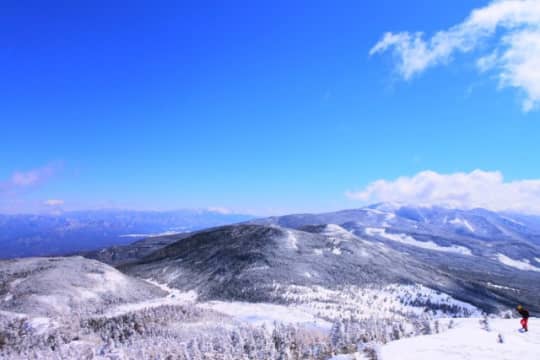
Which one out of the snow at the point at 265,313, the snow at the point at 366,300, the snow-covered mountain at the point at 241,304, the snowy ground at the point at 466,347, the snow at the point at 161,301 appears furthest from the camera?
the snow at the point at 366,300

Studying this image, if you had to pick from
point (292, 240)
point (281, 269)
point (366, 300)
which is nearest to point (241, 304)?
point (281, 269)

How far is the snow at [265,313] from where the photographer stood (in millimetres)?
82131

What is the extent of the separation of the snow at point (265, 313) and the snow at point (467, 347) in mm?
42655

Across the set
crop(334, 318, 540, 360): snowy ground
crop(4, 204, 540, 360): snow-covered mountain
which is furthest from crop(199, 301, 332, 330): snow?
crop(334, 318, 540, 360): snowy ground

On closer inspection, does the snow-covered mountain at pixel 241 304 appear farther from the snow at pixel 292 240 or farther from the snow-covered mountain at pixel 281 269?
the snow at pixel 292 240

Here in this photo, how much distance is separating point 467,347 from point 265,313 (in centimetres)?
6709

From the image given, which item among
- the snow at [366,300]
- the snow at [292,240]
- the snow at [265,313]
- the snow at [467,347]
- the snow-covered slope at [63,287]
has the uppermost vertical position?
the snow at [467,347]

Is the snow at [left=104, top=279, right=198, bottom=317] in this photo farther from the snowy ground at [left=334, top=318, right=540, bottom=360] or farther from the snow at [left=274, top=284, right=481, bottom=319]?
the snowy ground at [left=334, top=318, right=540, bottom=360]

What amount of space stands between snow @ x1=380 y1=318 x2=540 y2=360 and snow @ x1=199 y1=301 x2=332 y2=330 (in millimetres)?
42655

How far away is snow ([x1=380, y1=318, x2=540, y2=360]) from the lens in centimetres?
2928

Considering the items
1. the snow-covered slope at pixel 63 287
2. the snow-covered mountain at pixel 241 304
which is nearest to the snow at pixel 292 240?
the snow-covered mountain at pixel 241 304

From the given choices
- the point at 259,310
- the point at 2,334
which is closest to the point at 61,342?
the point at 2,334

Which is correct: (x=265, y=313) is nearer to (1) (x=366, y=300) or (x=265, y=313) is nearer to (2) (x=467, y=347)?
(1) (x=366, y=300)

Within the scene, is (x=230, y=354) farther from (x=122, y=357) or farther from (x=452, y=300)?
(x=452, y=300)
